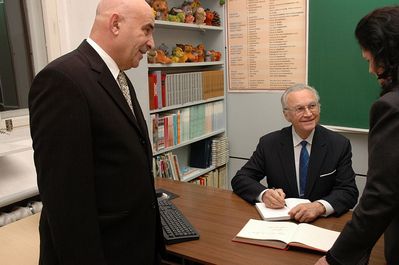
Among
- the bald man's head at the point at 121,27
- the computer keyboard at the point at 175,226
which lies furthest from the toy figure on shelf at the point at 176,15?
the bald man's head at the point at 121,27

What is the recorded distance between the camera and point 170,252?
1491 millimetres

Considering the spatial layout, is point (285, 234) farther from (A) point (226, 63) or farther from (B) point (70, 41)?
(A) point (226, 63)

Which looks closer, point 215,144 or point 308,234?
point 308,234

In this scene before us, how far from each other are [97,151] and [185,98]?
7.24 ft

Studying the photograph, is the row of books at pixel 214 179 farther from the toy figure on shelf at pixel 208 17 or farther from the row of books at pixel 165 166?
the toy figure on shelf at pixel 208 17

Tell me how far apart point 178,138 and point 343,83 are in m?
Answer: 1.48

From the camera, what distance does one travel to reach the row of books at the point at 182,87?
2.96 meters

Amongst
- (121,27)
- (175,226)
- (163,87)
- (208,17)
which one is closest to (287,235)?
(175,226)

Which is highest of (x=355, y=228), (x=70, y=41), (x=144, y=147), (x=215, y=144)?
(x=70, y=41)

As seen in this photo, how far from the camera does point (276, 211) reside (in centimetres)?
175

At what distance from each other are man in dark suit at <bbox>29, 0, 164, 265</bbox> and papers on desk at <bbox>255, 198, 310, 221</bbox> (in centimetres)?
58

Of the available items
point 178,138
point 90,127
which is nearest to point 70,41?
point 178,138

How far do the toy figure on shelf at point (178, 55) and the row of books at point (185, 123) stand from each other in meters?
0.43

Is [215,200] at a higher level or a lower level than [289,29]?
lower
